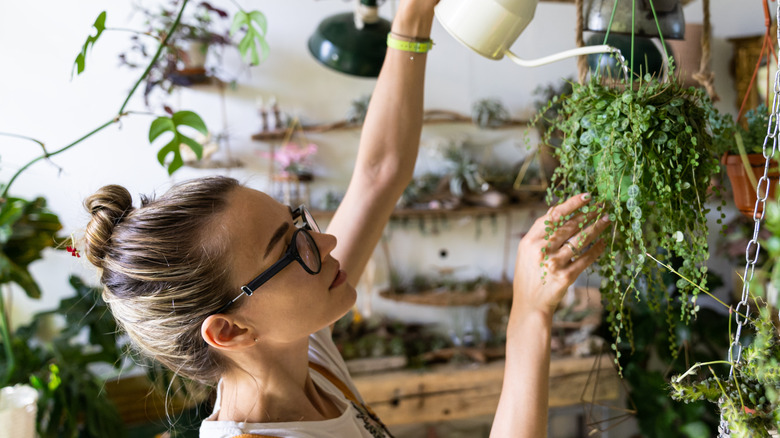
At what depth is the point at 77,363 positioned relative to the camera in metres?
2.50

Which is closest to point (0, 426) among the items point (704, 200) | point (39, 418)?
point (39, 418)

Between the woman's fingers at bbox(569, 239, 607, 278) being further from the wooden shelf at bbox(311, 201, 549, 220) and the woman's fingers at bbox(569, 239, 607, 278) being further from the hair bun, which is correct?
the wooden shelf at bbox(311, 201, 549, 220)

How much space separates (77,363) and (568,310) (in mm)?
2457

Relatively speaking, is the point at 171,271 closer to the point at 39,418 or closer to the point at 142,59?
the point at 39,418

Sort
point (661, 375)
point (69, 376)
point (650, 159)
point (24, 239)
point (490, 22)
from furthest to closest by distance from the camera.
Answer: point (661, 375) → point (69, 376) → point (24, 239) → point (490, 22) → point (650, 159)

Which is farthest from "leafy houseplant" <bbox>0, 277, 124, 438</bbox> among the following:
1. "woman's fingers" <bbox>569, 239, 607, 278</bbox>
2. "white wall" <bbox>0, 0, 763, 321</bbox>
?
"woman's fingers" <bbox>569, 239, 607, 278</bbox>

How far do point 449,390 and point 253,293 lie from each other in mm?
2160

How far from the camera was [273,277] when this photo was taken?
3.00 feet

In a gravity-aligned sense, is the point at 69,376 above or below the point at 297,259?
below

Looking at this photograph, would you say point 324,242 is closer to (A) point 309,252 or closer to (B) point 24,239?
(A) point 309,252

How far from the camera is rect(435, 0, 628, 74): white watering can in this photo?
84cm

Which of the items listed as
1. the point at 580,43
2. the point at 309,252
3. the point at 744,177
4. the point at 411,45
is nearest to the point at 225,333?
the point at 309,252

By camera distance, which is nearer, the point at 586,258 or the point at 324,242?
the point at 586,258

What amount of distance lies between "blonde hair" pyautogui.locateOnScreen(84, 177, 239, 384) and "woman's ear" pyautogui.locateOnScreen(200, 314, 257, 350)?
2cm
